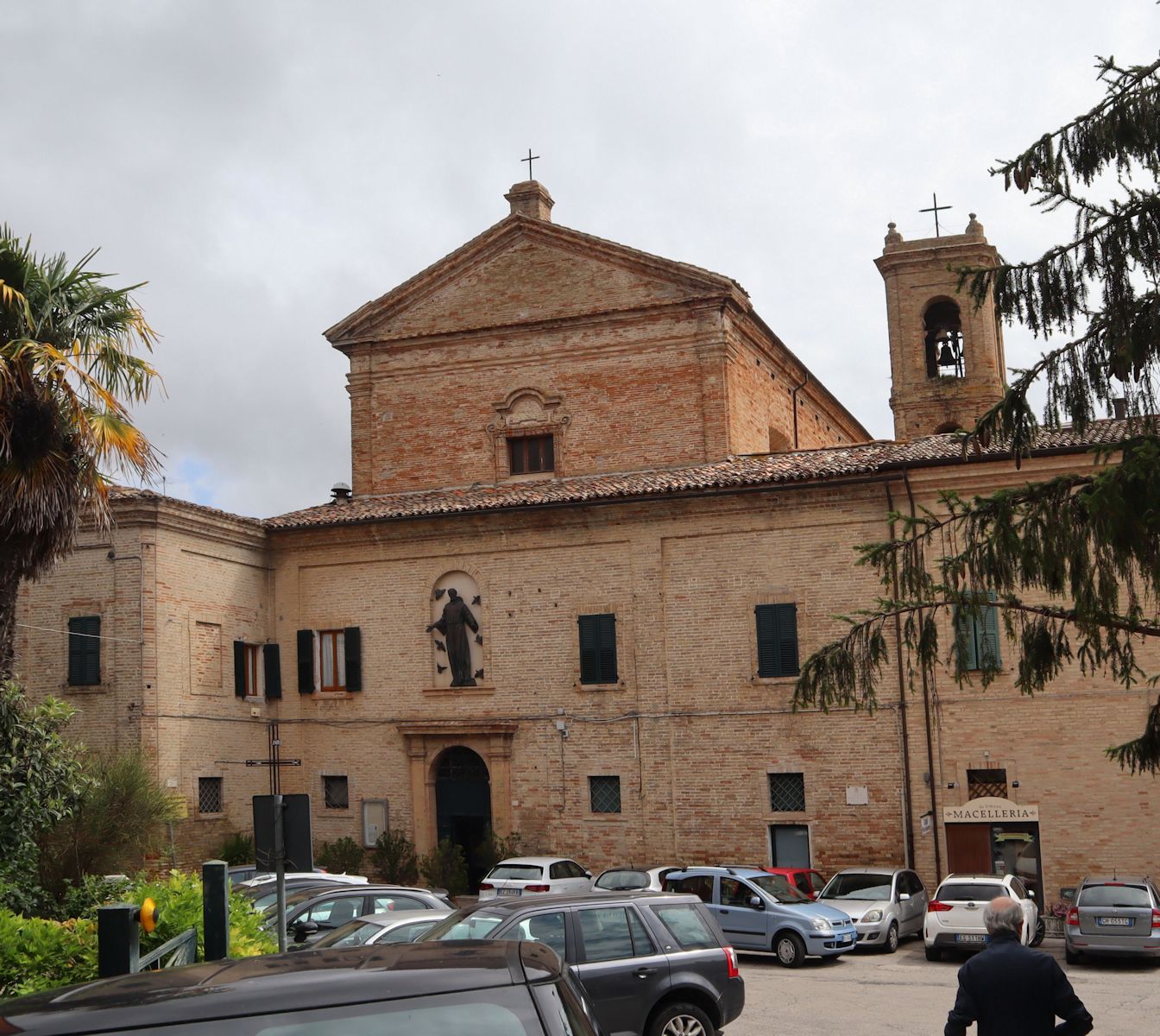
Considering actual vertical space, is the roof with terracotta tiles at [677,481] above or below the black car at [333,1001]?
above

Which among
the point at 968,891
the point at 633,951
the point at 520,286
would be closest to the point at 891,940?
the point at 968,891

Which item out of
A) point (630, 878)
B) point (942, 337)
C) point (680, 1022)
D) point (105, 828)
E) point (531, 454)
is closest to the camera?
point (680, 1022)

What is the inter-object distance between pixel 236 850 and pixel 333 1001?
24.3 m

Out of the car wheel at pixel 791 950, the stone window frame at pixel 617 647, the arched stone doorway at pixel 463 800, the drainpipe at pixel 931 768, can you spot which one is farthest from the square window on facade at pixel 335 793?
the car wheel at pixel 791 950

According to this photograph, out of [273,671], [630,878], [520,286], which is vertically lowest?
[630,878]

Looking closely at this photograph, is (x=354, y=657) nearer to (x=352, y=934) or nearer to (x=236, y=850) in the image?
(x=236, y=850)

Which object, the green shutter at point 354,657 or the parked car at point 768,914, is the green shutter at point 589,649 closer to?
the green shutter at point 354,657

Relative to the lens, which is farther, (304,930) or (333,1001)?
(304,930)

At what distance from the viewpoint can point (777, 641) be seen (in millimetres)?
25391

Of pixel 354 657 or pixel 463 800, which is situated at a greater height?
pixel 354 657

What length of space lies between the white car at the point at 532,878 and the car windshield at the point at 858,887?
403 centimetres

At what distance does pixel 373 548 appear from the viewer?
2873 cm

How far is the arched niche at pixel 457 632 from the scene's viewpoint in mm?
27734

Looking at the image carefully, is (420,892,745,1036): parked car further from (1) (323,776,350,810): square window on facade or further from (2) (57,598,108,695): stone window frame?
(1) (323,776,350,810): square window on facade
